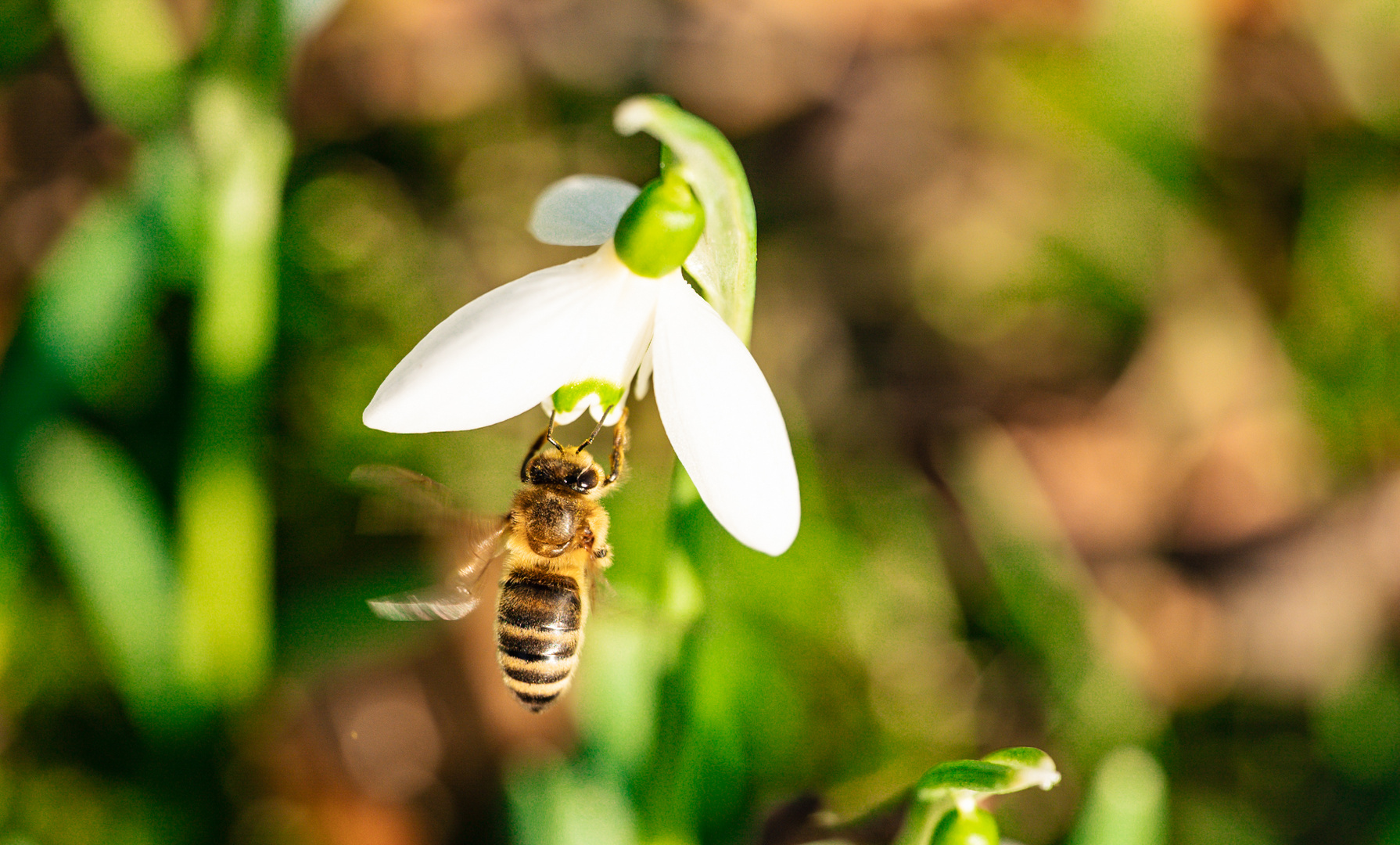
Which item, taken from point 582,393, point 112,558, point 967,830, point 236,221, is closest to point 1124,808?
point 967,830

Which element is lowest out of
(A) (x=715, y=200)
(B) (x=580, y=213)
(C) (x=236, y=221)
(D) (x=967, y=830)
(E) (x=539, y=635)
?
(D) (x=967, y=830)

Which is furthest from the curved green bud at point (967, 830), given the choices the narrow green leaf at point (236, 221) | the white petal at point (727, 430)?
the narrow green leaf at point (236, 221)

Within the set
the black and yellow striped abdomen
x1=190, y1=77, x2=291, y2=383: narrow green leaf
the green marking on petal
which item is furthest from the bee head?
x1=190, y1=77, x2=291, y2=383: narrow green leaf

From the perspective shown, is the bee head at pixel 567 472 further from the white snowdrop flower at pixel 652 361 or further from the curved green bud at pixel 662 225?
the curved green bud at pixel 662 225

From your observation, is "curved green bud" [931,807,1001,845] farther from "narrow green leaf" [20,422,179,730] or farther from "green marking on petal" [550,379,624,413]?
"narrow green leaf" [20,422,179,730]

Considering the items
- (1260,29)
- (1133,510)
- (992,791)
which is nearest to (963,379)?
(1133,510)

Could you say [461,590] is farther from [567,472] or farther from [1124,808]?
[1124,808]

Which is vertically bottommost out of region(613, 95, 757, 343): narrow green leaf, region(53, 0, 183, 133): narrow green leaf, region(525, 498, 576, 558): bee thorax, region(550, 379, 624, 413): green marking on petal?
region(525, 498, 576, 558): bee thorax
